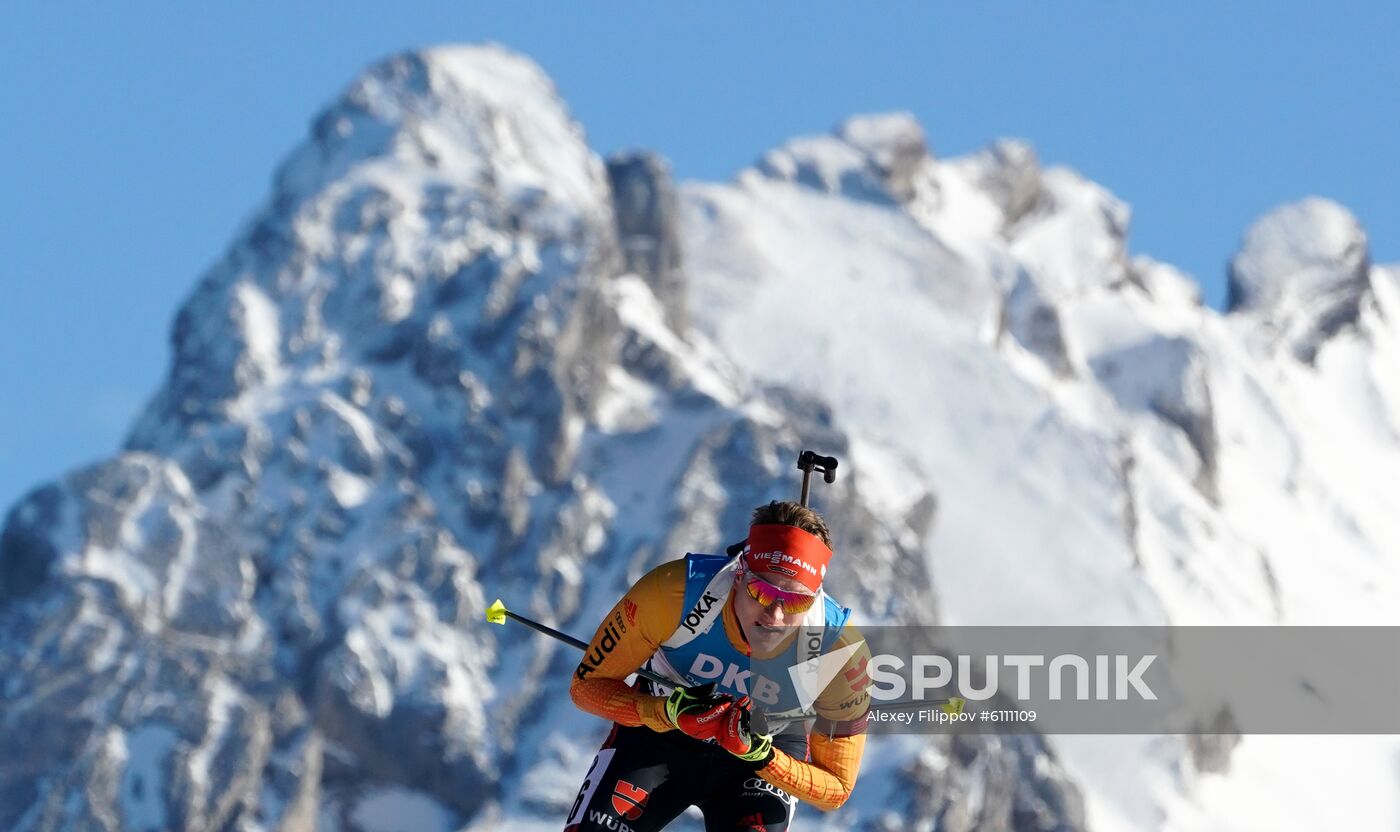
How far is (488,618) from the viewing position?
18.7m

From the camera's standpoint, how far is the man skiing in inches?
710

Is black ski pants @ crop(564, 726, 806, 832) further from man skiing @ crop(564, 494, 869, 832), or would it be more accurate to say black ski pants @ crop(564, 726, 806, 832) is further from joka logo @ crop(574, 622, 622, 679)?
joka logo @ crop(574, 622, 622, 679)

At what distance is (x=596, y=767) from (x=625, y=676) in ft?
2.64

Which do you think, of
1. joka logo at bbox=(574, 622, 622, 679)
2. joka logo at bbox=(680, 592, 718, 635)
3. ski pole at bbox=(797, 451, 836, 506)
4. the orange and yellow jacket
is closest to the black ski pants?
the orange and yellow jacket

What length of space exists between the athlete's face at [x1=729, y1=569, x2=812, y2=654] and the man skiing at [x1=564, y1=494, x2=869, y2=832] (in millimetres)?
11

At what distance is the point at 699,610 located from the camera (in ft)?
60.8

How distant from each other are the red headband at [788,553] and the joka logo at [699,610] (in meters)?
0.57

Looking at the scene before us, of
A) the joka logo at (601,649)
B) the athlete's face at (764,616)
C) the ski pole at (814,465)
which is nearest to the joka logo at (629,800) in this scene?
the joka logo at (601,649)

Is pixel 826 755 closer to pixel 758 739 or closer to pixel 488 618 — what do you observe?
pixel 758 739

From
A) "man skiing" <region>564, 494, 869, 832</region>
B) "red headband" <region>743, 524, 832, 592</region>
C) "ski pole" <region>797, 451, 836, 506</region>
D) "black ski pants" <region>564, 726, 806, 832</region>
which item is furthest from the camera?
"ski pole" <region>797, 451, 836, 506</region>

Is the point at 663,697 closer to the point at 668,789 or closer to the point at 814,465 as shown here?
the point at 668,789

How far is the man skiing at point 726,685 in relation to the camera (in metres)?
18.0

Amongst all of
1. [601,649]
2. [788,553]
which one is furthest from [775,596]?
[601,649]

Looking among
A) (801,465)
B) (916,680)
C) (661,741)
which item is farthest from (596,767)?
(916,680)
